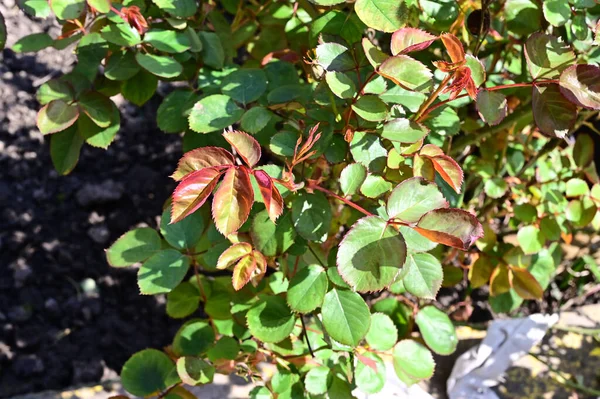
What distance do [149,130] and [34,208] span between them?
19.3 inches

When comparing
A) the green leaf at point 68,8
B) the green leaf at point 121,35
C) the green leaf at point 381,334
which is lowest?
the green leaf at point 381,334

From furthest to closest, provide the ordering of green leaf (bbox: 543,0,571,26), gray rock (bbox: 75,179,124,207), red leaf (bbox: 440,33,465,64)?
gray rock (bbox: 75,179,124,207), green leaf (bbox: 543,0,571,26), red leaf (bbox: 440,33,465,64)

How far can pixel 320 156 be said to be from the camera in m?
0.94

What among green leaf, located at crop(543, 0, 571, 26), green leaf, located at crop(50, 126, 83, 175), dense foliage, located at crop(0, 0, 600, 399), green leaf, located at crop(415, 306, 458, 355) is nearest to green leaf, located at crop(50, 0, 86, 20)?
dense foliage, located at crop(0, 0, 600, 399)

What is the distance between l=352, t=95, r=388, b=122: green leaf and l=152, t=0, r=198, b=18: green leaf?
0.37m

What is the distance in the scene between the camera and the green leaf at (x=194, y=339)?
1.13m

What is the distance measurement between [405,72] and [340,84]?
3.8 inches

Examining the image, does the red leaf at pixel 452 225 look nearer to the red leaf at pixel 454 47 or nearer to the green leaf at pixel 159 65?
the red leaf at pixel 454 47

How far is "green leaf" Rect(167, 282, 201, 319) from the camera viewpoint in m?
1.18

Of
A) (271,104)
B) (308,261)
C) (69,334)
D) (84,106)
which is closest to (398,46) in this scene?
(271,104)

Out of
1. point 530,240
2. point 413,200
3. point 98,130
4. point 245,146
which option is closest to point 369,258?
point 413,200

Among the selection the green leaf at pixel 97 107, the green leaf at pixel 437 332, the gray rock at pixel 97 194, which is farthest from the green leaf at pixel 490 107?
the gray rock at pixel 97 194

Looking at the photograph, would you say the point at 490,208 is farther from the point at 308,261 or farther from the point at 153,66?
the point at 153,66

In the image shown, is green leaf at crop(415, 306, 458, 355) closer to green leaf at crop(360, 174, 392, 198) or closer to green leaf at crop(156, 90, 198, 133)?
green leaf at crop(360, 174, 392, 198)
